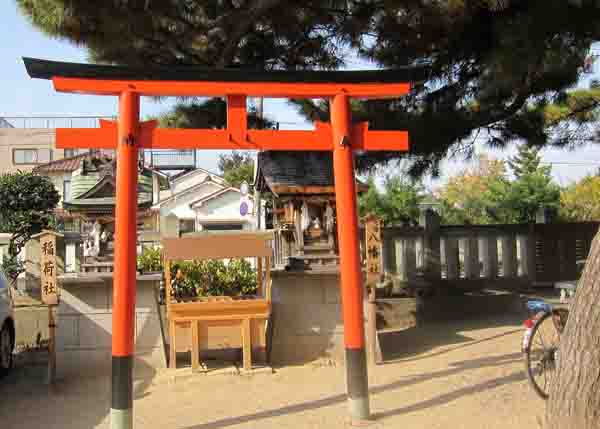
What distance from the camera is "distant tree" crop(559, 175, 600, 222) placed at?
834 inches

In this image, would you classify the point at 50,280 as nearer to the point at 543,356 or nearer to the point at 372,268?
the point at 372,268

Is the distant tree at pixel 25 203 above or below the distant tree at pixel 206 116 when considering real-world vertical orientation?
below

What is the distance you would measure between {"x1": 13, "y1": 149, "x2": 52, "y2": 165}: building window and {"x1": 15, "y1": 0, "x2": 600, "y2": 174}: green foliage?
102ft

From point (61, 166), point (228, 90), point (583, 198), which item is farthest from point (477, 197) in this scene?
point (228, 90)

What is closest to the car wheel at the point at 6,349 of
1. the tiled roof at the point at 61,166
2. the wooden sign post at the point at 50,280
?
the wooden sign post at the point at 50,280

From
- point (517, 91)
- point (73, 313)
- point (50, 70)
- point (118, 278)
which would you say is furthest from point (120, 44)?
point (517, 91)

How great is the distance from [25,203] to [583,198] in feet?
72.3

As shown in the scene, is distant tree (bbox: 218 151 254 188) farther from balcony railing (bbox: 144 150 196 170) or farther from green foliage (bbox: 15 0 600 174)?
green foliage (bbox: 15 0 600 174)

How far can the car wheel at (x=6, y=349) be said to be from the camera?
22.4 ft

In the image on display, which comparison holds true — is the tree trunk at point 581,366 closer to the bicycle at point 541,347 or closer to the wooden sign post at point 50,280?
the bicycle at point 541,347

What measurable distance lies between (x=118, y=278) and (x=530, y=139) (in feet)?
24.1

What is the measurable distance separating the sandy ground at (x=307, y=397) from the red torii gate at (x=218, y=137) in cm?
56

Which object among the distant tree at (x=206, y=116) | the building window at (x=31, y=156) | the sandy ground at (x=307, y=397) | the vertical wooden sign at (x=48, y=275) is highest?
the building window at (x=31, y=156)

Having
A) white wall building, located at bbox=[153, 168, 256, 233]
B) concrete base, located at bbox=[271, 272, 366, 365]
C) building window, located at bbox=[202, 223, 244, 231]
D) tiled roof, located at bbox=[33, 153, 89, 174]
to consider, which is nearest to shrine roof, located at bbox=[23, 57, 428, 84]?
concrete base, located at bbox=[271, 272, 366, 365]
